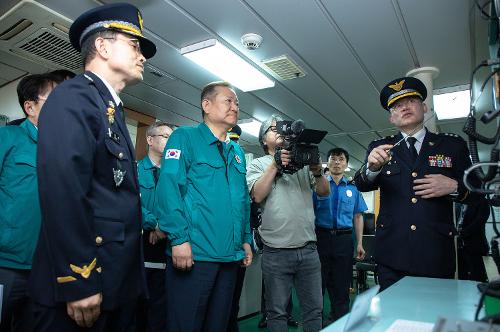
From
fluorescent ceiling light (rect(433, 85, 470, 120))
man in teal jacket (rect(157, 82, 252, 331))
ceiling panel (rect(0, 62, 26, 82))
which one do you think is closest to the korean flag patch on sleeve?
man in teal jacket (rect(157, 82, 252, 331))

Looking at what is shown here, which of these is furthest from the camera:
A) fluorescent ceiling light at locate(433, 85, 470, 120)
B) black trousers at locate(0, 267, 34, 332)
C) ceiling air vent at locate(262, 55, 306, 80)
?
fluorescent ceiling light at locate(433, 85, 470, 120)

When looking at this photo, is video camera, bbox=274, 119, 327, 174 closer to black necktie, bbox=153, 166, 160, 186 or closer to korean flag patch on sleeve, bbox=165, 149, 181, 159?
korean flag patch on sleeve, bbox=165, 149, 181, 159

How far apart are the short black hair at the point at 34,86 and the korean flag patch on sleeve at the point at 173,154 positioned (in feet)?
2.66

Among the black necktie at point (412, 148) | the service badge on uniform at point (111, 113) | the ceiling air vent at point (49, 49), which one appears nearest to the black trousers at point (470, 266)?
the black necktie at point (412, 148)

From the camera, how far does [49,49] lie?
3.00 metres

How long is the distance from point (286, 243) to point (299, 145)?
0.62 meters

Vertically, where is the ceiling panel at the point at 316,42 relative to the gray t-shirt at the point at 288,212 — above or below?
above

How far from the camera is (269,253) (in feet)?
6.84

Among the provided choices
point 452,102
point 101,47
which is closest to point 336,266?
point 101,47

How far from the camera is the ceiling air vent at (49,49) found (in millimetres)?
2821

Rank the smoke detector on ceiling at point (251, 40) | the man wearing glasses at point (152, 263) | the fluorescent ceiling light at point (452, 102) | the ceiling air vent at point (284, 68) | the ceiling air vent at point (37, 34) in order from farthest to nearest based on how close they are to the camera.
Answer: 1. the fluorescent ceiling light at point (452, 102)
2. the ceiling air vent at point (284, 68)
3. the smoke detector on ceiling at point (251, 40)
4. the ceiling air vent at point (37, 34)
5. the man wearing glasses at point (152, 263)

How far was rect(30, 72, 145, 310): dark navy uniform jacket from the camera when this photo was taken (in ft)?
3.03

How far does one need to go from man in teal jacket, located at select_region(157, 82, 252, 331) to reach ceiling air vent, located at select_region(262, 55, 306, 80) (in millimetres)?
1923

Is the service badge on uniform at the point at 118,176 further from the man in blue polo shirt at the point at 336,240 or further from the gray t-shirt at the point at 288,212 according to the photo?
the man in blue polo shirt at the point at 336,240
